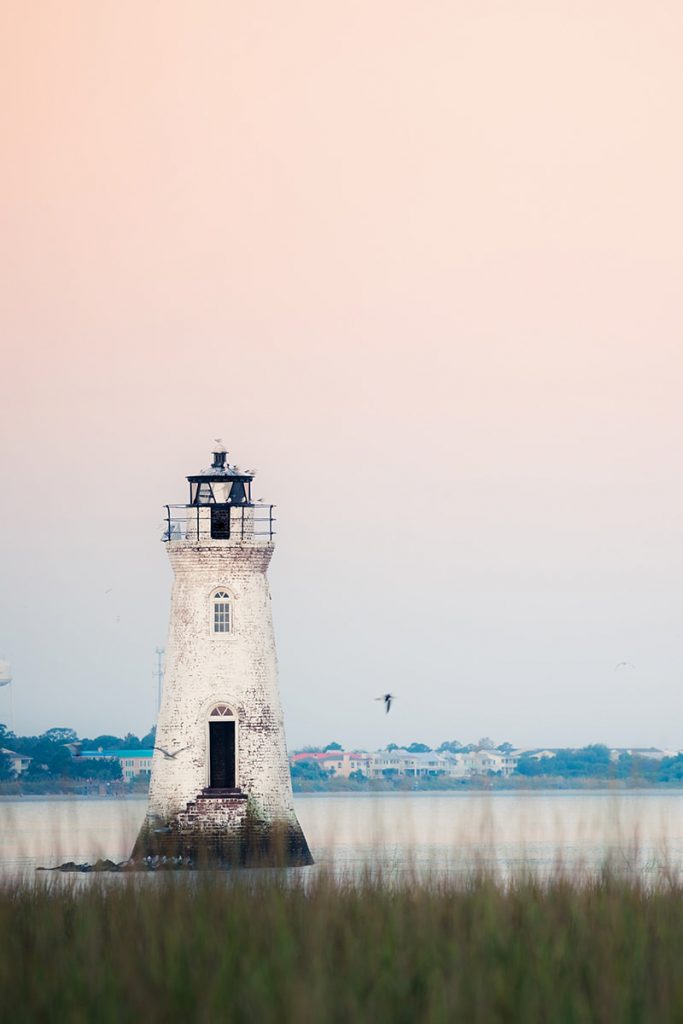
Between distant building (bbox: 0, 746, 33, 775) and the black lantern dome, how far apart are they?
63.4 m

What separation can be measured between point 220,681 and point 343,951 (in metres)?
22.3

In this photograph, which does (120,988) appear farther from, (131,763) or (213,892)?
(131,763)

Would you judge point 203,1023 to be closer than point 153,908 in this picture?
Yes

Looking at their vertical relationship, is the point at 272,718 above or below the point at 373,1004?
above

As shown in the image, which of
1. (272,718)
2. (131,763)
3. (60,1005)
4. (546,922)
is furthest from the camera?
(131,763)

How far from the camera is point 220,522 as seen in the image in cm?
3600

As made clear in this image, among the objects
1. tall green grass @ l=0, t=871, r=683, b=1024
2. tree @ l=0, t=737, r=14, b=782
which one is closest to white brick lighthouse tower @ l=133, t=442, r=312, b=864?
tall green grass @ l=0, t=871, r=683, b=1024

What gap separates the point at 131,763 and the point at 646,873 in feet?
284

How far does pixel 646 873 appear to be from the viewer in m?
16.7

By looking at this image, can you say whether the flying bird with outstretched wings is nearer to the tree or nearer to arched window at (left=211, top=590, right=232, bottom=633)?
arched window at (left=211, top=590, right=232, bottom=633)

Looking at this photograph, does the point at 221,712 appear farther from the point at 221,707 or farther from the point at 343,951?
the point at 343,951

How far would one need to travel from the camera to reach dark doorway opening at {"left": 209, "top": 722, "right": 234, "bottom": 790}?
35469 mm

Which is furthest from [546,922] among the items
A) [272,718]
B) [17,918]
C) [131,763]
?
[131,763]

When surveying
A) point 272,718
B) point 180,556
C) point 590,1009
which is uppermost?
point 180,556
